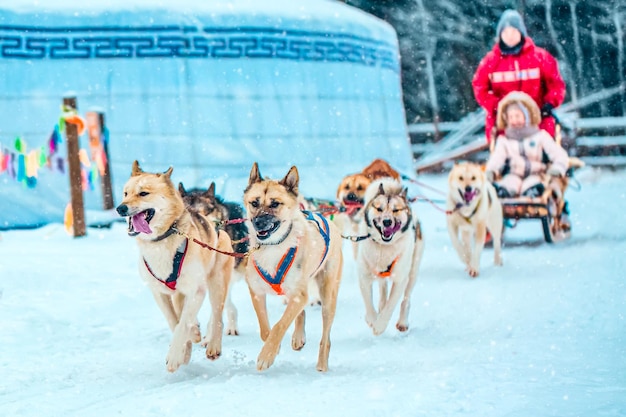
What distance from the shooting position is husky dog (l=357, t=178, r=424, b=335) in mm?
4168

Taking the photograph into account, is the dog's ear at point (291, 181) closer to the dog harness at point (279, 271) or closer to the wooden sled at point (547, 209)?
the dog harness at point (279, 271)

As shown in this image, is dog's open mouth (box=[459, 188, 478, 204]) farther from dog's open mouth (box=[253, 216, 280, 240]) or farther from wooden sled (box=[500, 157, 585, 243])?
dog's open mouth (box=[253, 216, 280, 240])

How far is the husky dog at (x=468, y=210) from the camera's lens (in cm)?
604

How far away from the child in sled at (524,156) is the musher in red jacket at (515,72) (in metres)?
0.46

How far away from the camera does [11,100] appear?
8547mm

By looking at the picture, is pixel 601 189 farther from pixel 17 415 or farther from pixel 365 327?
pixel 17 415

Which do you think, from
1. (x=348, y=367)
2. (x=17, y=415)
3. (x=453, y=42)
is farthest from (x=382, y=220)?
(x=453, y=42)

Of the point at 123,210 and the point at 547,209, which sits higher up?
the point at 123,210

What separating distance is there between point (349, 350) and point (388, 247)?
2.11 ft

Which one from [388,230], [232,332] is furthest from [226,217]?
[388,230]

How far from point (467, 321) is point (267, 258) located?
1.46m

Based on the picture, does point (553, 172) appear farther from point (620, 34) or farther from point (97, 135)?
point (620, 34)

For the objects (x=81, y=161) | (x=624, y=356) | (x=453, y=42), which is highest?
(x=453, y=42)

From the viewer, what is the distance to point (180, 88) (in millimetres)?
8797
